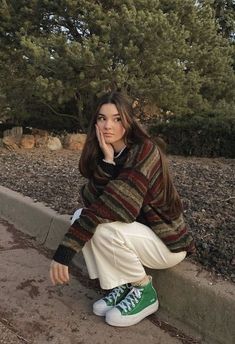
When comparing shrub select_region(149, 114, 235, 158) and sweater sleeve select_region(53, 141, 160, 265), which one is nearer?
sweater sleeve select_region(53, 141, 160, 265)

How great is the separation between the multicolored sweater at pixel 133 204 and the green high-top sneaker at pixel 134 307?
0.88 feet

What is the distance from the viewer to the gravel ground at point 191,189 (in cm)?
281

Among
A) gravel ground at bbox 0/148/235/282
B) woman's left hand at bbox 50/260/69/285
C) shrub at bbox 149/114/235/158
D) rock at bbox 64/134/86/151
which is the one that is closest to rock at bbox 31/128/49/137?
rock at bbox 64/134/86/151

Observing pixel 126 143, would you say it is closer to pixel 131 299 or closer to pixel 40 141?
pixel 131 299

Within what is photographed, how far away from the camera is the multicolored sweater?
7.66 feet

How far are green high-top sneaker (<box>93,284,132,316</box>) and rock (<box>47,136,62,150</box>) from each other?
19.9ft

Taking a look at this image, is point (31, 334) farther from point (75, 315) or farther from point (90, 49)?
point (90, 49)

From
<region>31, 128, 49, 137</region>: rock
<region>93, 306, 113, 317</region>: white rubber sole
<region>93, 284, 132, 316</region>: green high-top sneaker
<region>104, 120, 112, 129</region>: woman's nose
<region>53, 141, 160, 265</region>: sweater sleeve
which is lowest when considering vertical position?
<region>31, 128, 49, 137</region>: rock

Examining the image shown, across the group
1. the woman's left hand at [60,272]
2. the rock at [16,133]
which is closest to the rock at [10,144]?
the rock at [16,133]

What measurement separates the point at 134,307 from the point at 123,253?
29cm

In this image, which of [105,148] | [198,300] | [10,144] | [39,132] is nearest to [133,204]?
[105,148]

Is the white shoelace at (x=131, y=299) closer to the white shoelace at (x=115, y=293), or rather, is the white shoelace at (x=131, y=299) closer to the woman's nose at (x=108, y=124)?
the white shoelace at (x=115, y=293)

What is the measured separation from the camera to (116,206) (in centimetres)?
234

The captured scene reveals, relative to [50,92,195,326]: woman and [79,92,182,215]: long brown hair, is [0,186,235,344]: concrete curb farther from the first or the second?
[79,92,182,215]: long brown hair
